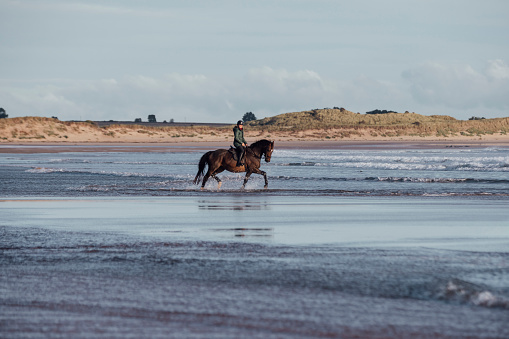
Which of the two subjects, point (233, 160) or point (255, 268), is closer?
point (255, 268)

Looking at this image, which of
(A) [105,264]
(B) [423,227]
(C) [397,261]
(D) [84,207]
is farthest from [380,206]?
(A) [105,264]

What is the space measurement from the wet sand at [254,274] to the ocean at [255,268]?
0.06ft

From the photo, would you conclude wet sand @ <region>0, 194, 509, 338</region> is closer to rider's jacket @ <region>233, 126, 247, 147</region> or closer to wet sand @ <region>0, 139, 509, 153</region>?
rider's jacket @ <region>233, 126, 247, 147</region>

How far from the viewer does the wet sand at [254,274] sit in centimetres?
652

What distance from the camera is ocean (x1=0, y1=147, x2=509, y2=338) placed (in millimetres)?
6566

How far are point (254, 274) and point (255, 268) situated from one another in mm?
384

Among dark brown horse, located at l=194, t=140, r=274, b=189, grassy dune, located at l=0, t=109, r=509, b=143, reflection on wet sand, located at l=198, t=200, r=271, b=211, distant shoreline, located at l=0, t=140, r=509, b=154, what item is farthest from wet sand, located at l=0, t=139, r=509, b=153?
reflection on wet sand, located at l=198, t=200, r=271, b=211

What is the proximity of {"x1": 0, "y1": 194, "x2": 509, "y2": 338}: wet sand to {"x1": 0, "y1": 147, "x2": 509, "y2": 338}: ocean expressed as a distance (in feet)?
0.06

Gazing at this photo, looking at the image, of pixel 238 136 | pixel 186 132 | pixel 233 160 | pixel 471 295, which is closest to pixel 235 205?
pixel 238 136

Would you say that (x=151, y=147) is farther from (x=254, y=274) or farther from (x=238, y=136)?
(x=254, y=274)

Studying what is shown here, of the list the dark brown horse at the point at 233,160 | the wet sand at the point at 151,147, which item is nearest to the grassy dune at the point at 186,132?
the wet sand at the point at 151,147

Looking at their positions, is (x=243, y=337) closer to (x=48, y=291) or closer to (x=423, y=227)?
(x=48, y=291)

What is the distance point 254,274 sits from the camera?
8.89 metres

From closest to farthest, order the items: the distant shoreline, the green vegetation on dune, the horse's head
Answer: the horse's head → the distant shoreline → the green vegetation on dune
